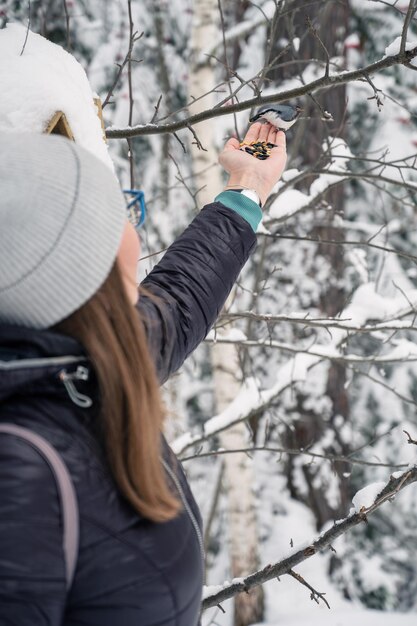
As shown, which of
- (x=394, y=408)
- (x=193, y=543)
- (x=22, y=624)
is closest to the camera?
(x=22, y=624)

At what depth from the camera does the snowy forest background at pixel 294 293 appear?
173 inches

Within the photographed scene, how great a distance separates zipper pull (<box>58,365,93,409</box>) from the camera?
0.96 metres

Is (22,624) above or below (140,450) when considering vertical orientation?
below

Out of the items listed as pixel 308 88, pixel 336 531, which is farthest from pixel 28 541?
pixel 308 88

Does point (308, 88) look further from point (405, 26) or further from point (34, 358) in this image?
point (34, 358)

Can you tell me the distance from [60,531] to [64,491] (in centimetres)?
5

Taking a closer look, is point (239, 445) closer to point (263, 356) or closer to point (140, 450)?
point (263, 356)

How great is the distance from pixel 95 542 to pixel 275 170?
42.3 inches

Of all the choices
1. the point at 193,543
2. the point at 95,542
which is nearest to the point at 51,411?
the point at 95,542

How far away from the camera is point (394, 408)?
7871 millimetres

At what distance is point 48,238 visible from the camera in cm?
98

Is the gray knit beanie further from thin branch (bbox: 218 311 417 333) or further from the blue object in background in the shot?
thin branch (bbox: 218 311 417 333)

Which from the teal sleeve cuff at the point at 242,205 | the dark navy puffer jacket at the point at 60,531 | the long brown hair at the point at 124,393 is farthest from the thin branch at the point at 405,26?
the dark navy puffer jacket at the point at 60,531

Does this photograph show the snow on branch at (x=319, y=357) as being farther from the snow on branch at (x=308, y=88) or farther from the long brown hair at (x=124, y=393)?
the long brown hair at (x=124, y=393)
